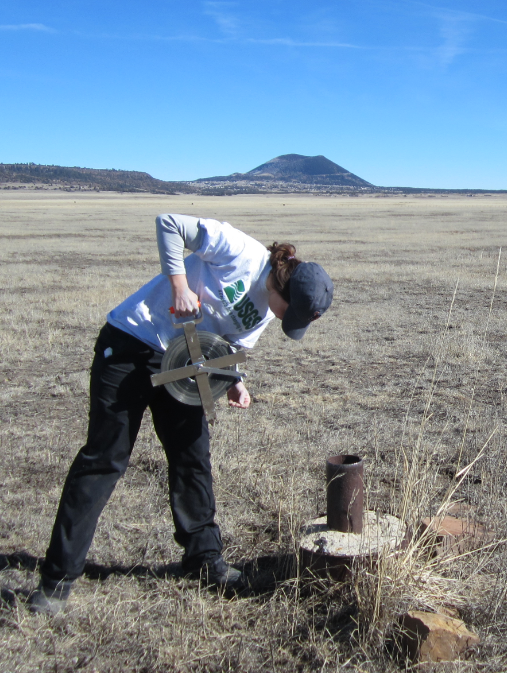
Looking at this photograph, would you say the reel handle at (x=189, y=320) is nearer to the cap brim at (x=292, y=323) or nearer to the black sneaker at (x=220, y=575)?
the cap brim at (x=292, y=323)

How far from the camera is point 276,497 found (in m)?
3.75

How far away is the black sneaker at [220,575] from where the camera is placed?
295 cm

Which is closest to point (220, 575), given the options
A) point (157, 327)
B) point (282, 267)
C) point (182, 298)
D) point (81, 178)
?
point (157, 327)

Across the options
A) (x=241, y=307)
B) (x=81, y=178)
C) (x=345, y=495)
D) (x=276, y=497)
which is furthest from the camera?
(x=81, y=178)

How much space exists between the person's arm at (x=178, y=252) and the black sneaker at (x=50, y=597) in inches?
48.7

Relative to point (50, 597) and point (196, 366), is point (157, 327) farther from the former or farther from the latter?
point (50, 597)

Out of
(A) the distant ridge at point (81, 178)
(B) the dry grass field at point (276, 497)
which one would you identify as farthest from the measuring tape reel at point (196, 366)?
(A) the distant ridge at point (81, 178)

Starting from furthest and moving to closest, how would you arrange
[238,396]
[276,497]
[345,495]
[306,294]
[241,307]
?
[276,497] → [238,396] → [345,495] → [241,307] → [306,294]

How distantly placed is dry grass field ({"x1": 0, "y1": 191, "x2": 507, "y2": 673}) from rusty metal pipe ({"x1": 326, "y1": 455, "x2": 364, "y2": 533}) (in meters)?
0.22

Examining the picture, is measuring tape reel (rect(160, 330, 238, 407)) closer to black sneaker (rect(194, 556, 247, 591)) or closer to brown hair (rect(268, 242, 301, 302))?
brown hair (rect(268, 242, 301, 302))

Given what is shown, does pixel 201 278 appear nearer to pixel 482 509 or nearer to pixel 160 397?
pixel 160 397

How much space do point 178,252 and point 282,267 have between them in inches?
16.3

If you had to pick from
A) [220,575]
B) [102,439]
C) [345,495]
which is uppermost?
[102,439]

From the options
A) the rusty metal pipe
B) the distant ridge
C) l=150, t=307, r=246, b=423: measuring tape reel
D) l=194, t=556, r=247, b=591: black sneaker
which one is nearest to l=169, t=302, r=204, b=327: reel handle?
l=150, t=307, r=246, b=423: measuring tape reel
